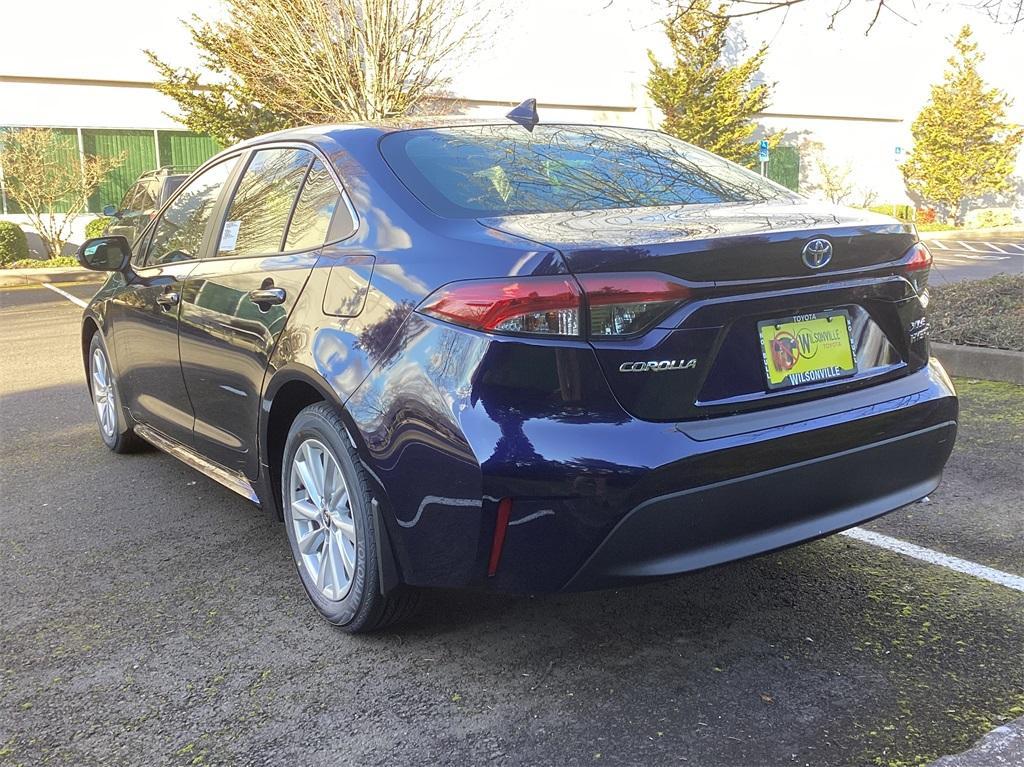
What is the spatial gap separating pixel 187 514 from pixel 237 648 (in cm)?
143

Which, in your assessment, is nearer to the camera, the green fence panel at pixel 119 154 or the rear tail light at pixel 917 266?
the rear tail light at pixel 917 266

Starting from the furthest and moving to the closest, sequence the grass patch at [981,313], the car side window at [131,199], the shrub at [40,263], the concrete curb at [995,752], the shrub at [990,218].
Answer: the shrub at [990,218], the shrub at [40,263], the car side window at [131,199], the grass patch at [981,313], the concrete curb at [995,752]

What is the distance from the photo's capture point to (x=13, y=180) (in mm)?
18766

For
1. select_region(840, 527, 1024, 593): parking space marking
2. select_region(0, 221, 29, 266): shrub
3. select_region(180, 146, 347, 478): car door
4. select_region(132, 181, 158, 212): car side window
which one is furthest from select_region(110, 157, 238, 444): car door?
select_region(0, 221, 29, 266): shrub

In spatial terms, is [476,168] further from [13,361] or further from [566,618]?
[13,361]

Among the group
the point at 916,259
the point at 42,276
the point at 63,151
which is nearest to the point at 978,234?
the point at 63,151

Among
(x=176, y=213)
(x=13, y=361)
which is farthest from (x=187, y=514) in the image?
(x=13, y=361)

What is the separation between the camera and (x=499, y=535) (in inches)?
96.0

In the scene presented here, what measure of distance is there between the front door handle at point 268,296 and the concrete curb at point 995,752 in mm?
2268

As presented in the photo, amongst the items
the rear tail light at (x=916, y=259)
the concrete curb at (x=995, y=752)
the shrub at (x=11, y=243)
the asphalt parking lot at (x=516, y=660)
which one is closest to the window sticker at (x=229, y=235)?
the asphalt parking lot at (x=516, y=660)

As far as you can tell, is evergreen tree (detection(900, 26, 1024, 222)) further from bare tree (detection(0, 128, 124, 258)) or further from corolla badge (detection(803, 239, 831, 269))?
corolla badge (detection(803, 239, 831, 269))

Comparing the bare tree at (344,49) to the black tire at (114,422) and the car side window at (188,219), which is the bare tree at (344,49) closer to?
the black tire at (114,422)

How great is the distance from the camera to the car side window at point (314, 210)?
124 inches

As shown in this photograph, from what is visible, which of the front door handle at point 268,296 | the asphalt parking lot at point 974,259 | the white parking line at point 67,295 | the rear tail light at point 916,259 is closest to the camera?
the rear tail light at point 916,259
